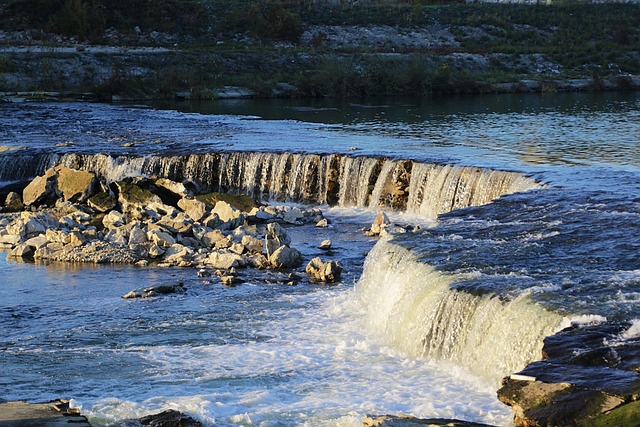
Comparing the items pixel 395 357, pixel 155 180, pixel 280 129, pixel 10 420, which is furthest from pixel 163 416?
pixel 280 129

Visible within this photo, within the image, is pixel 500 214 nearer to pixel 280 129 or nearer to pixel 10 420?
pixel 10 420

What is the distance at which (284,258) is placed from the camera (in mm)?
19359

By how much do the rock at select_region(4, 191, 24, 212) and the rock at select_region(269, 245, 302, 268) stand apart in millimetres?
8885

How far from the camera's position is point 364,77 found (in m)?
51.0

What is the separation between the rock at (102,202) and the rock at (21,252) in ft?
11.2

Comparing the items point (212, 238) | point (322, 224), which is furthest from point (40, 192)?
point (322, 224)

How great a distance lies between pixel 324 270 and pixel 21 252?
6.56m

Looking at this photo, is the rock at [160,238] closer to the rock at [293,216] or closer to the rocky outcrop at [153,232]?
the rocky outcrop at [153,232]

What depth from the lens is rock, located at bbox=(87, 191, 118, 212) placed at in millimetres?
24328

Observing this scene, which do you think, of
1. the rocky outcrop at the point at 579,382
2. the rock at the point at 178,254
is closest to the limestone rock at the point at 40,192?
the rock at the point at 178,254

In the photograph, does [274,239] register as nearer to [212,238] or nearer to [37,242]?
[212,238]

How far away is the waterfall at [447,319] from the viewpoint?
12.5m

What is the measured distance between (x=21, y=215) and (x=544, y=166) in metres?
12.1

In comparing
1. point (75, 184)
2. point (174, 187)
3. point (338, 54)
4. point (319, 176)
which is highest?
point (338, 54)
